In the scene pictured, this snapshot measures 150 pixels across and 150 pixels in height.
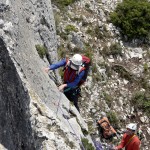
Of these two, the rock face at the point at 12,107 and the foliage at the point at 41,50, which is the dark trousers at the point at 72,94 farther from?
the rock face at the point at 12,107

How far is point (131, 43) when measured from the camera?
20375 millimetres

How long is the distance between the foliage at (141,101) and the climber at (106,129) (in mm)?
2150

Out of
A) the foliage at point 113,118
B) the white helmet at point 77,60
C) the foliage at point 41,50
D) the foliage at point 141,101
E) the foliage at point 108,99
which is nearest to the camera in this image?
the white helmet at point 77,60

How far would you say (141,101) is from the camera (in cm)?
1788

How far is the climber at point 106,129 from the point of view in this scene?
16.2 metres

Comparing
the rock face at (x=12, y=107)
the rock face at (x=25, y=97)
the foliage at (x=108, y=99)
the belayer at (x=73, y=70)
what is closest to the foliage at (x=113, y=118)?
the foliage at (x=108, y=99)

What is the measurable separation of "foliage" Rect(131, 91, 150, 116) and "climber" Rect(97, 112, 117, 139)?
7.05ft

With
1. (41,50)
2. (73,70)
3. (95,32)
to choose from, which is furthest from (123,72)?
(41,50)

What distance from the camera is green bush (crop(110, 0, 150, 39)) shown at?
66.2 feet

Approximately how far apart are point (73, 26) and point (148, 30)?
4.12 metres

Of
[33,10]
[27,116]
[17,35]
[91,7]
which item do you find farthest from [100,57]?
[27,116]

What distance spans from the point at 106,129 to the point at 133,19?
666 cm

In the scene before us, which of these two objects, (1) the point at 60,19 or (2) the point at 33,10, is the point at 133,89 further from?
(2) the point at 33,10

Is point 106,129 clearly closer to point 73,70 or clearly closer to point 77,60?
point 73,70
